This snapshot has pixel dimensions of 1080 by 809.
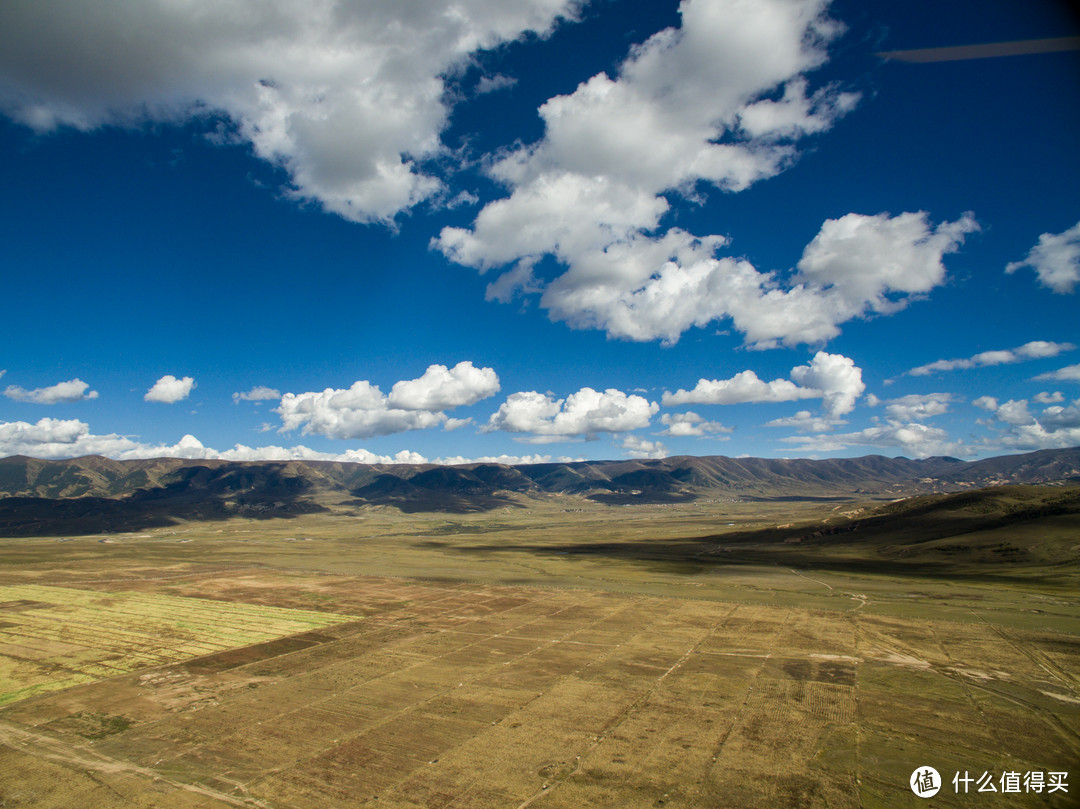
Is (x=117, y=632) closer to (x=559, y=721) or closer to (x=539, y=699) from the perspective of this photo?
(x=539, y=699)

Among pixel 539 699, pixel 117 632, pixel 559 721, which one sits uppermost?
pixel 559 721

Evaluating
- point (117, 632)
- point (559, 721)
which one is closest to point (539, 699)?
point (559, 721)

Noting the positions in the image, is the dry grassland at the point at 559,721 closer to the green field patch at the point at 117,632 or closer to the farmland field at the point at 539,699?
the farmland field at the point at 539,699

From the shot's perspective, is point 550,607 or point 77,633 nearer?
point 77,633

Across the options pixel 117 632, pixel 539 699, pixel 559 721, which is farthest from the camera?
pixel 117 632

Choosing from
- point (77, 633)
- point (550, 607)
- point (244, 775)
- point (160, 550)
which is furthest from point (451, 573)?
point (160, 550)

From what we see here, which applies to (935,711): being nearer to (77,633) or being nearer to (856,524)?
(77,633)
